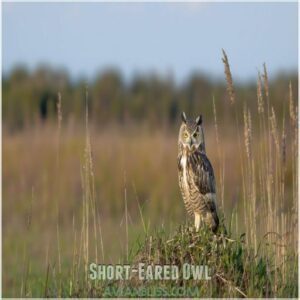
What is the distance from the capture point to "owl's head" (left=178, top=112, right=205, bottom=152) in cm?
522

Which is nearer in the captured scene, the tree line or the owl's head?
the owl's head

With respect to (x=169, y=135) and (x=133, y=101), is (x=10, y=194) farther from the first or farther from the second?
(x=133, y=101)

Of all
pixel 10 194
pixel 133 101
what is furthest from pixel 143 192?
pixel 133 101

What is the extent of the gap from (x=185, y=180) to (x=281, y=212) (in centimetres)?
80

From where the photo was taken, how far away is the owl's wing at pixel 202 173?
5.30 m

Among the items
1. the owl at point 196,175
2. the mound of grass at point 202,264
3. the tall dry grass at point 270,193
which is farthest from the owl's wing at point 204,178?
the tall dry grass at point 270,193

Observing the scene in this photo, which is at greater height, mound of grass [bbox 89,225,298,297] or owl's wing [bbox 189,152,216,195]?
owl's wing [bbox 189,152,216,195]

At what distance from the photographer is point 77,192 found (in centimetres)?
1366

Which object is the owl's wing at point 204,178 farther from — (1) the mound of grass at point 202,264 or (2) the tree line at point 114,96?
(2) the tree line at point 114,96

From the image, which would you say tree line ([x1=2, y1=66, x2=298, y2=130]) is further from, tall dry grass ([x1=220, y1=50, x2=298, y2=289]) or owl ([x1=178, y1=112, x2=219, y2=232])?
owl ([x1=178, y1=112, x2=219, y2=232])

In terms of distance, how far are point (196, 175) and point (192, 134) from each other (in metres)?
0.25

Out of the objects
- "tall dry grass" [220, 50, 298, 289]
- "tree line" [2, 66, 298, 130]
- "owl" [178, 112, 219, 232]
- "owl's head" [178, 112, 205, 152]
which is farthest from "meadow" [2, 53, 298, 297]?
"owl's head" [178, 112, 205, 152]

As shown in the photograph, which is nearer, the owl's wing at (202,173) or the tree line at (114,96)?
the owl's wing at (202,173)

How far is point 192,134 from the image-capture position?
5.22 meters
